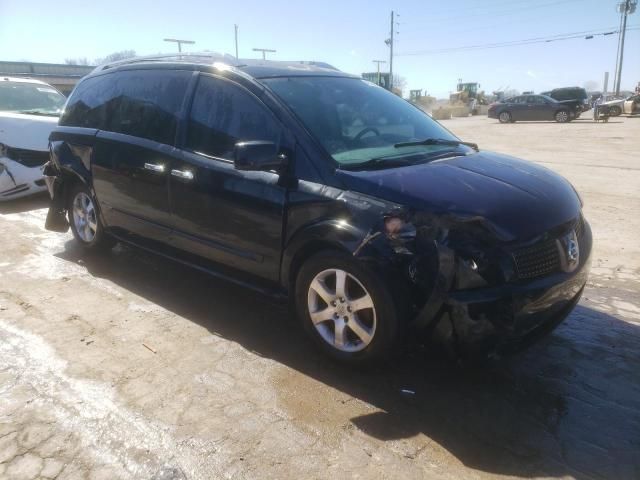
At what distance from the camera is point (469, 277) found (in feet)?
8.45

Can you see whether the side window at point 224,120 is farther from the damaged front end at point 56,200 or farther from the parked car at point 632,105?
the parked car at point 632,105

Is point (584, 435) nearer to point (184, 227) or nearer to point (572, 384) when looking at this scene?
point (572, 384)

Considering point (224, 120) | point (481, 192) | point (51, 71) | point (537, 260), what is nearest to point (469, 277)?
point (537, 260)

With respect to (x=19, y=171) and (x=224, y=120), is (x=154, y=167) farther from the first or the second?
(x=19, y=171)

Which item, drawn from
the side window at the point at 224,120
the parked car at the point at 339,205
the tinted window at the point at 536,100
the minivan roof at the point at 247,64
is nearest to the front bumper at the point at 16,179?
the parked car at the point at 339,205

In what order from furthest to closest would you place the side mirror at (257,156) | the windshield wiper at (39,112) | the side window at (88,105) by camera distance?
the windshield wiper at (39,112) < the side window at (88,105) < the side mirror at (257,156)

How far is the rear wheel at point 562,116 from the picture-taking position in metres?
28.3

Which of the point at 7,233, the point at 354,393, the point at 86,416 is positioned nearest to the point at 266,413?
the point at 354,393

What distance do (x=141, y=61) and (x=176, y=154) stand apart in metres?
1.29

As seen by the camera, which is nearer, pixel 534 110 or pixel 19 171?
pixel 19 171

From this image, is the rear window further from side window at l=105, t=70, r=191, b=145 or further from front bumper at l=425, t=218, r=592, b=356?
front bumper at l=425, t=218, r=592, b=356

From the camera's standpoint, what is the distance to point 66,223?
18.0ft

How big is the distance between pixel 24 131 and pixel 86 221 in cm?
300

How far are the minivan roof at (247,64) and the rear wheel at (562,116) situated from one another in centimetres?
2786
